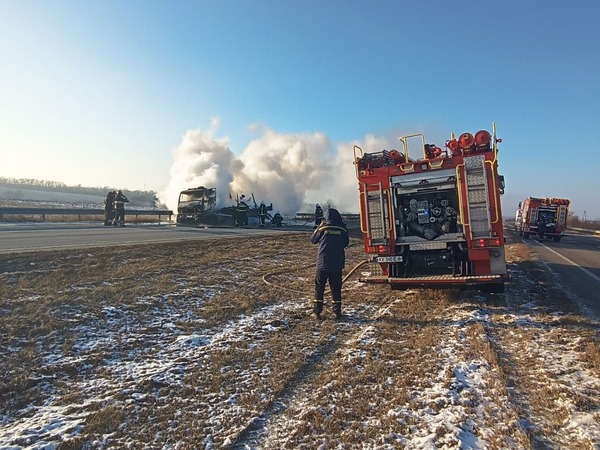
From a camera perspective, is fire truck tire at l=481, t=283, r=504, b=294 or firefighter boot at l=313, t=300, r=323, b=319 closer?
firefighter boot at l=313, t=300, r=323, b=319

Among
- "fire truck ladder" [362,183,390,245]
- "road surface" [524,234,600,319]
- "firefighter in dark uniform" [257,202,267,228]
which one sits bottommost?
"road surface" [524,234,600,319]

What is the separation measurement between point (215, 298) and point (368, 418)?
4.24 meters

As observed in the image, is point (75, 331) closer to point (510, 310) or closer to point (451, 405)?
point (451, 405)

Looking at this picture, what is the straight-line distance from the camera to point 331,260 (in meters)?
6.41

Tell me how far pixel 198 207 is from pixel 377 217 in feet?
69.2

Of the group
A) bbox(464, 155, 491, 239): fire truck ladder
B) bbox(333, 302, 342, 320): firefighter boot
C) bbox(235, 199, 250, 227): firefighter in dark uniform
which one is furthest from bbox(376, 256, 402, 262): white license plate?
bbox(235, 199, 250, 227): firefighter in dark uniform

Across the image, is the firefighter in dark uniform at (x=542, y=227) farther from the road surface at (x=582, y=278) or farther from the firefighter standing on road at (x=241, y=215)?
the firefighter standing on road at (x=241, y=215)

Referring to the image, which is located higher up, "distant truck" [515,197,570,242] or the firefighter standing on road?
the firefighter standing on road

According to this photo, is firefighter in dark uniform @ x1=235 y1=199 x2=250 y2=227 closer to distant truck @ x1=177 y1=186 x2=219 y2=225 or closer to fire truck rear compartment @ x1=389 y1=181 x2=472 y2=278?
distant truck @ x1=177 y1=186 x2=219 y2=225

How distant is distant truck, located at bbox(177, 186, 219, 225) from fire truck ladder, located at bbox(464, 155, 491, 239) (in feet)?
73.1

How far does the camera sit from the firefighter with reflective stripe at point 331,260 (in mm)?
6309

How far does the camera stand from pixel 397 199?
8.26 meters

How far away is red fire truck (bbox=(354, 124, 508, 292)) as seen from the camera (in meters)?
7.19

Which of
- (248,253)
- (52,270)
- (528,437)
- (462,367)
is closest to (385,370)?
(462,367)
